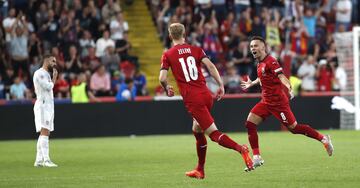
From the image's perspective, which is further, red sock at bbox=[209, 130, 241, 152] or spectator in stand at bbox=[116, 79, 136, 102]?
spectator in stand at bbox=[116, 79, 136, 102]

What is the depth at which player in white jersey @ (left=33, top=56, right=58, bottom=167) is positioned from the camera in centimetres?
1706

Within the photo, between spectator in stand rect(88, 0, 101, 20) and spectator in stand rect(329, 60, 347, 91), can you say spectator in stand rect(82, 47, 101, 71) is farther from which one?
spectator in stand rect(329, 60, 347, 91)

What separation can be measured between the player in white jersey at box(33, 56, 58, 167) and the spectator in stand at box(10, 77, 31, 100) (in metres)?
10.2

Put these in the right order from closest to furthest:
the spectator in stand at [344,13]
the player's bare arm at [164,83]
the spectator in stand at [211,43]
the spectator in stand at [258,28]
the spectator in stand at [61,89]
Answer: the player's bare arm at [164,83]
the spectator in stand at [61,89]
the spectator in stand at [211,43]
the spectator in stand at [258,28]
the spectator in stand at [344,13]

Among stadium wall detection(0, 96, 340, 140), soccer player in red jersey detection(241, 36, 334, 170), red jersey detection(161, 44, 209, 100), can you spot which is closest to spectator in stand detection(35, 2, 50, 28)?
stadium wall detection(0, 96, 340, 140)

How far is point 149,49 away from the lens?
1267 inches

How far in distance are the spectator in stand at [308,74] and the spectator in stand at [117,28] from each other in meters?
6.01

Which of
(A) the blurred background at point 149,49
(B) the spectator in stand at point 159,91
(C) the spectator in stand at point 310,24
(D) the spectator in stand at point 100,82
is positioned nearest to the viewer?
(A) the blurred background at point 149,49

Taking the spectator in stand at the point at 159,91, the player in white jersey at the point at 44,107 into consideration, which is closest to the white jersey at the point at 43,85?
the player in white jersey at the point at 44,107

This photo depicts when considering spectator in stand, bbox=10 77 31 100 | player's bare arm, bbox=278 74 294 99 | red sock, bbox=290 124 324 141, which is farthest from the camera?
spectator in stand, bbox=10 77 31 100

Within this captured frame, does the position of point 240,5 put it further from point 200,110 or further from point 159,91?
point 200,110

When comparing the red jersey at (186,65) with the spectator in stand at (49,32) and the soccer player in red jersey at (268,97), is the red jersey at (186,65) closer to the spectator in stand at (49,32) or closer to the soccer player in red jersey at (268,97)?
the soccer player in red jersey at (268,97)

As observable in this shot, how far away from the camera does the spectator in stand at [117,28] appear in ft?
99.1

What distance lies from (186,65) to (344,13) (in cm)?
2048
